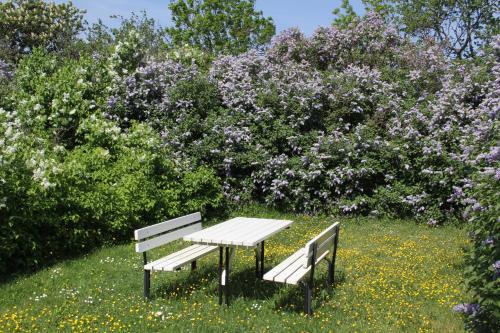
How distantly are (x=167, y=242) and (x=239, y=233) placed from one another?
93cm

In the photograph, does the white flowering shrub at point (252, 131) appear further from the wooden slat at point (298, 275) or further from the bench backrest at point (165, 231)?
the wooden slat at point (298, 275)

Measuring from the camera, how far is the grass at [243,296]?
4625 millimetres

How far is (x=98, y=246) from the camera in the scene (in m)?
7.54

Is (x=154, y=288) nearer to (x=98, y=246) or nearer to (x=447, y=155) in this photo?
(x=98, y=246)

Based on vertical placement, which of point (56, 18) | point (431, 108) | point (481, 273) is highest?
point (56, 18)

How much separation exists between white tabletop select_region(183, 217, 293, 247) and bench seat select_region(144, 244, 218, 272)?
0.35 m

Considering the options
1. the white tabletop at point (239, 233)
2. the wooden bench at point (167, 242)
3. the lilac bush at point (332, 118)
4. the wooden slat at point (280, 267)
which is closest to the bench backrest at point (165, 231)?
the wooden bench at point (167, 242)

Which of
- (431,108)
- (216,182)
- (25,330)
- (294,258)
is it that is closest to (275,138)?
(216,182)

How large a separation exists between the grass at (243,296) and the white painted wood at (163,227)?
0.62 m

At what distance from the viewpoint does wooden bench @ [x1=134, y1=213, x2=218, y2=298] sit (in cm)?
524

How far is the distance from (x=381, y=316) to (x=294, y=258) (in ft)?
3.81

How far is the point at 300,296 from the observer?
5.32 meters

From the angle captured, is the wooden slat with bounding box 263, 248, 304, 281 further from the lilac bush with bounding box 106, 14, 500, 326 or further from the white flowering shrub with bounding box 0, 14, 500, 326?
the lilac bush with bounding box 106, 14, 500, 326

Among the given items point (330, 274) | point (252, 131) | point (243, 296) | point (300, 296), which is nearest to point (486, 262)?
point (300, 296)
